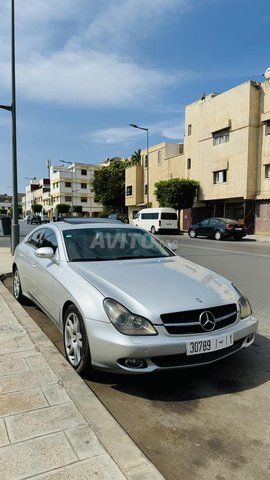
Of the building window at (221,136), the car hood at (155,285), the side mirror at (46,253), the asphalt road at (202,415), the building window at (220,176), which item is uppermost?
the building window at (221,136)

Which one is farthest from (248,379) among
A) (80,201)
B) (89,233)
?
(80,201)

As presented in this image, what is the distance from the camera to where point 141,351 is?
2963mm

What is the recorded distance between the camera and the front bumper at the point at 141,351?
297 centimetres

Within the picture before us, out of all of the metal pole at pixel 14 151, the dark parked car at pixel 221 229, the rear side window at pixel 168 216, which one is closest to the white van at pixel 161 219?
the rear side window at pixel 168 216

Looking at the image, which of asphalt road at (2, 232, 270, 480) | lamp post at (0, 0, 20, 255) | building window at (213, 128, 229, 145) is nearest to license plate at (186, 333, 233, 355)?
asphalt road at (2, 232, 270, 480)

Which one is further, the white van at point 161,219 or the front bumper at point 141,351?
the white van at point 161,219

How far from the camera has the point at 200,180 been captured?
32906mm

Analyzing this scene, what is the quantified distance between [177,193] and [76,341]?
2843 cm

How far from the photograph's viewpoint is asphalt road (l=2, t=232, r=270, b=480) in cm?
237

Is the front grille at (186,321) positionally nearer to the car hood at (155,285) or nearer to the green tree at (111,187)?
the car hood at (155,285)

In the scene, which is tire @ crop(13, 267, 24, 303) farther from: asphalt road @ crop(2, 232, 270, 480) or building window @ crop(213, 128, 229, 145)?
building window @ crop(213, 128, 229, 145)

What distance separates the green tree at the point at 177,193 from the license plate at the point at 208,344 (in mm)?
28480

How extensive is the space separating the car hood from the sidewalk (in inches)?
32.2

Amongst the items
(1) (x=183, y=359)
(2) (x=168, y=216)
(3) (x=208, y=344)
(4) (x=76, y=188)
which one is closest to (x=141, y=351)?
(1) (x=183, y=359)
